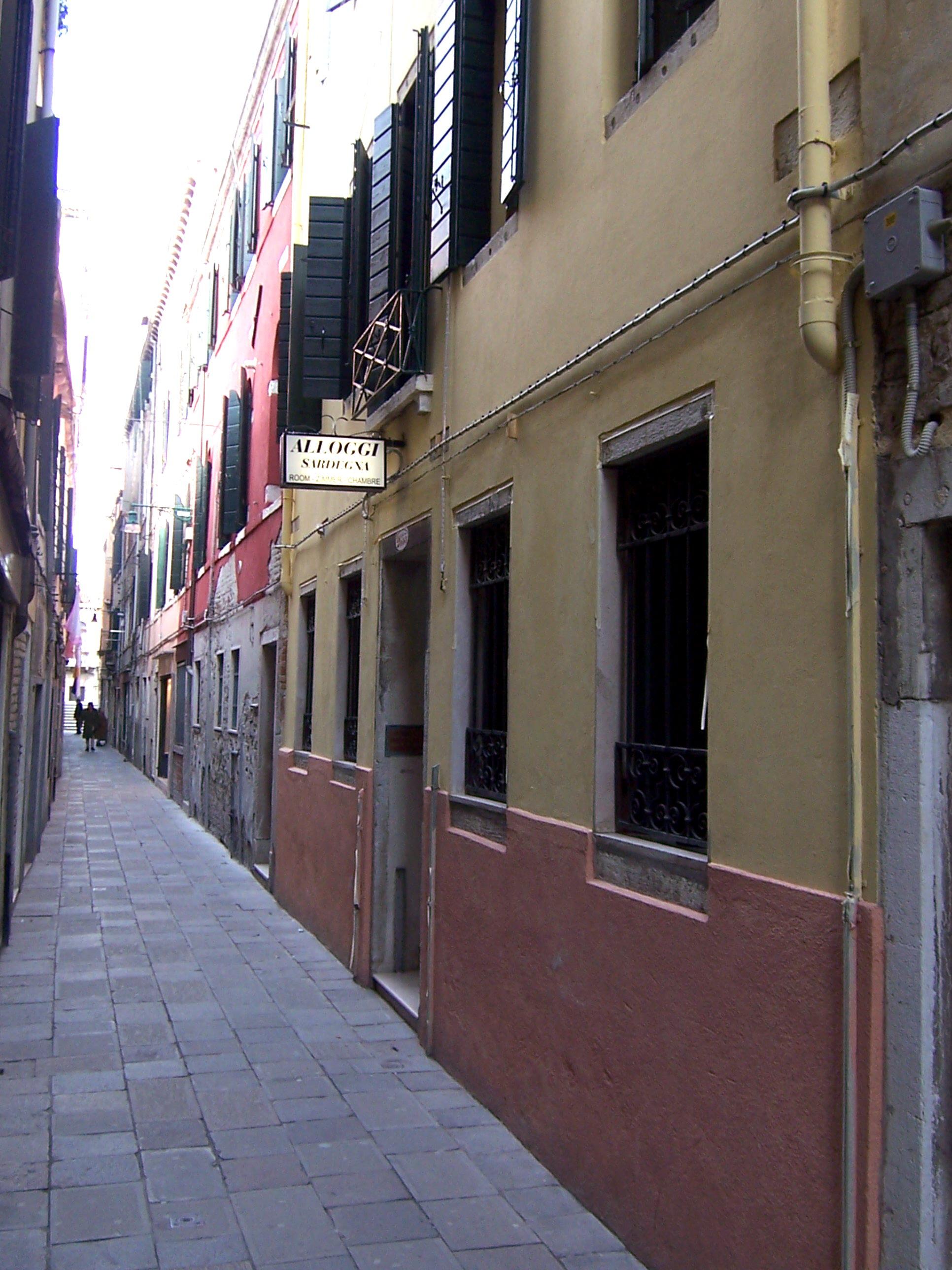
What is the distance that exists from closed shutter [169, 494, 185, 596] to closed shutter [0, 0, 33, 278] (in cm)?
1581

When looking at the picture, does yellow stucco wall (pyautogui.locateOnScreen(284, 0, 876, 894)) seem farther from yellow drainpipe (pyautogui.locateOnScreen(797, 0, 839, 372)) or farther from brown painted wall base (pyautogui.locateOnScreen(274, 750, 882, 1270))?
brown painted wall base (pyautogui.locateOnScreen(274, 750, 882, 1270))

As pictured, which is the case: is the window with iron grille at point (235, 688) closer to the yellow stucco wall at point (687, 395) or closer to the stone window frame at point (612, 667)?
the yellow stucco wall at point (687, 395)

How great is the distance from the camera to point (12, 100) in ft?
21.3

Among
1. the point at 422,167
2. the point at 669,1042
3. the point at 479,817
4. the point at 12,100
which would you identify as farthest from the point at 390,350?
the point at 669,1042

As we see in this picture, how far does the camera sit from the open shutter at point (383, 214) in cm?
810

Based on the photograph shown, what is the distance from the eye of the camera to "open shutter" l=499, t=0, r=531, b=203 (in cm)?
584

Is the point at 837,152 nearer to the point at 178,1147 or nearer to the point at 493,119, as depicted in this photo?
the point at 493,119

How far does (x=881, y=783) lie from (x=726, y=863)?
2.79 ft

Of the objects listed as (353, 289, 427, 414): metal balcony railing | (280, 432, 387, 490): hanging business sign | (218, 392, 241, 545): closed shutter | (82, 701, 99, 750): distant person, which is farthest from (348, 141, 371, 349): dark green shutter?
(82, 701, 99, 750): distant person

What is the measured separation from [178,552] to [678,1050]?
20.6 m

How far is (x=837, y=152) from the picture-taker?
351cm

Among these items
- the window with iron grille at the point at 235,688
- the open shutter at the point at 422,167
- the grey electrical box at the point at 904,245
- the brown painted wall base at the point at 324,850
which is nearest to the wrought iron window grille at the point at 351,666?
the brown painted wall base at the point at 324,850

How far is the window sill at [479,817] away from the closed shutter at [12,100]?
11.9 feet

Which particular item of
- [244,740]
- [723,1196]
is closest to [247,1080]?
[723,1196]
